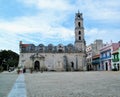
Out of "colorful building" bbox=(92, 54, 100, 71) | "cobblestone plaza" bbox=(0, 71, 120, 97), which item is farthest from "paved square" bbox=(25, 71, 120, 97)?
"colorful building" bbox=(92, 54, 100, 71)

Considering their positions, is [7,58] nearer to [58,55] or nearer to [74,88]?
[58,55]

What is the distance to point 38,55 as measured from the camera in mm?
84062

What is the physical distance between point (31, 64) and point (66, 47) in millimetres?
13269

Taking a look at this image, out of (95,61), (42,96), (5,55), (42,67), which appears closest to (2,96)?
(42,96)

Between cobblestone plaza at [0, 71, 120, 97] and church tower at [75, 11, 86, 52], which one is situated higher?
church tower at [75, 11, 86, 52]

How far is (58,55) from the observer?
282 ft

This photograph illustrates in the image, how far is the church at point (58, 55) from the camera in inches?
3307

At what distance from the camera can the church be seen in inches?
3307

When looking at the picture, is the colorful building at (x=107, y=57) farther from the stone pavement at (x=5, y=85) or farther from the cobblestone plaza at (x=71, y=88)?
the cobblestone plaza at (x=71, y=88)

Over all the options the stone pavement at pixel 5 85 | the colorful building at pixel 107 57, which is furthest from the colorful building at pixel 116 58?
the stone pavement at pixel 5 85

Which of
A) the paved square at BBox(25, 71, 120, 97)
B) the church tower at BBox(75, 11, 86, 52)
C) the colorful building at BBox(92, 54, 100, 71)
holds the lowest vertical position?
the paved square at BBox(25, 71, 120, 97)

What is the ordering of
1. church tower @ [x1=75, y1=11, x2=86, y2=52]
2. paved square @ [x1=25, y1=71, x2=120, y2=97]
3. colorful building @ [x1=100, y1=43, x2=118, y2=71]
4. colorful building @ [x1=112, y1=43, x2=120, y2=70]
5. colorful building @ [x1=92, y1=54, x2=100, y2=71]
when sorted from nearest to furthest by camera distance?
paved square @ [x1=25, y1=71, x2=120, y2=97], colorful building @ [x1=112, y1=43, x2=120, y2=70], colorful building @ [x1=100, y1=43, x2=118, y2=71], church tower @ [x1=75, y1=11, x2=86, y2=52], colorful building @ [x1=92, y1=54, x2=100, y2=71]

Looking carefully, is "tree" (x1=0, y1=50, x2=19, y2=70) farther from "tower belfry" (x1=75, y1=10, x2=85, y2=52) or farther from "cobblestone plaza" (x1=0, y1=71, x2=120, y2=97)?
"cobblestone plaza" (x1=0, y1=71, x2=120, y2=97)

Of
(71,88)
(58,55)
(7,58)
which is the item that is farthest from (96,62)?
(71,88)
